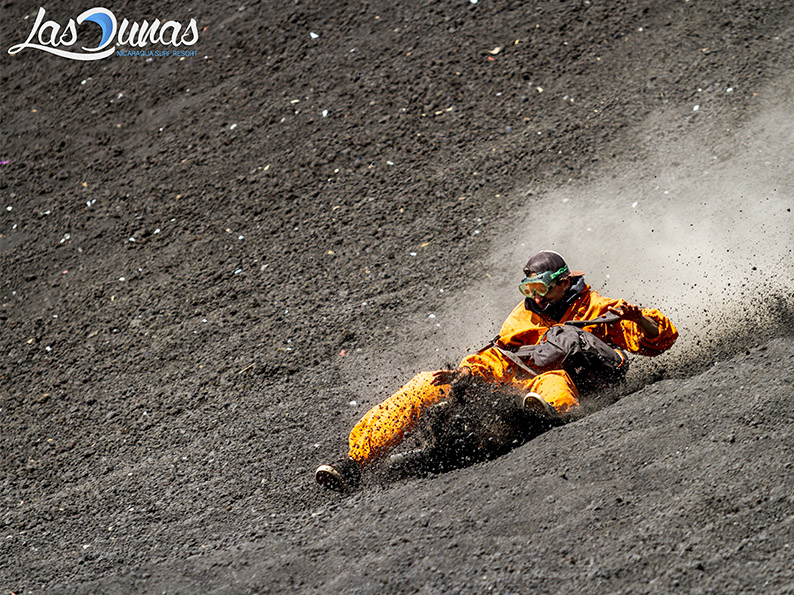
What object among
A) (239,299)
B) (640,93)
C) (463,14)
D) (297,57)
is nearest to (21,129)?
(297,57)

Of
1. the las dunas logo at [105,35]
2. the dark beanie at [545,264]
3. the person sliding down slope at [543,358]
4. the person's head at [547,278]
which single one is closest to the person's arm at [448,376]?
the person sliding down slope at [543,358]

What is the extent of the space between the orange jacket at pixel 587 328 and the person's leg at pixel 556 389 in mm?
321

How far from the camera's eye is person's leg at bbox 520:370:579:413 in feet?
18.1

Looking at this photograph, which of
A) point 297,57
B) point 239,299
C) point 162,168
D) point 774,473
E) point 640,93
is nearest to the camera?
point 774,473

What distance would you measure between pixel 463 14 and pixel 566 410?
6.80 m

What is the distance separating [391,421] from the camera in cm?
577

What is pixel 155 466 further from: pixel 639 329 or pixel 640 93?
pixel 640 93

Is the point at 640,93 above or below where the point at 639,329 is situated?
above

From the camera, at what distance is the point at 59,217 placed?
1009cm

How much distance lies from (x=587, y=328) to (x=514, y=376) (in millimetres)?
618

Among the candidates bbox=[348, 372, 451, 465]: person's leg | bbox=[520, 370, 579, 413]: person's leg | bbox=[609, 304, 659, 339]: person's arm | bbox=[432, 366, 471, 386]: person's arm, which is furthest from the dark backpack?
bbox=[348, 372, 451, 465]: person's leg

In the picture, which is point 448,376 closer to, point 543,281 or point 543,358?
point 543,358

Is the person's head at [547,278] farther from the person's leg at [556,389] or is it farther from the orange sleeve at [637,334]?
the person's leg at [556,389]

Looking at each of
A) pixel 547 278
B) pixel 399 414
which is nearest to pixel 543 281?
pixel 547 278
